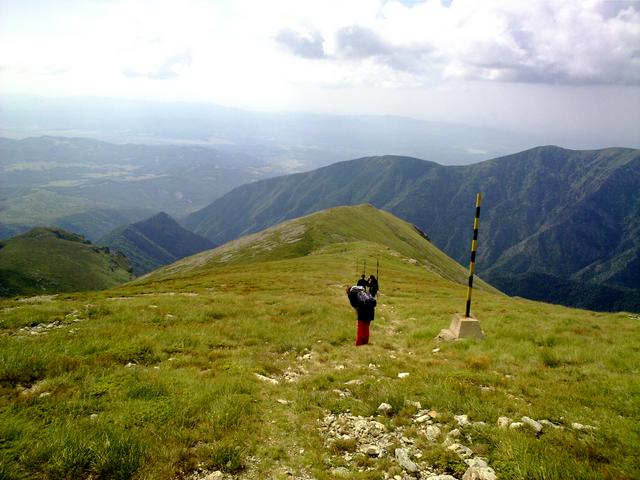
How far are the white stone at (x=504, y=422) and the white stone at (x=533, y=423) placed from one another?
0.99 ft

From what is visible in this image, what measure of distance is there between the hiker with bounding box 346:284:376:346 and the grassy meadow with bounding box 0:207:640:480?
765mm

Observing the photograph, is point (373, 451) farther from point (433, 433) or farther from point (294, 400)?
point (294, 400)

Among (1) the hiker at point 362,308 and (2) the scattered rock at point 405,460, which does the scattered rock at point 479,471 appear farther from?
(1) the hiker at point 362,308

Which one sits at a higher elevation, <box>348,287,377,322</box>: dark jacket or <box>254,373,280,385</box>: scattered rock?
<box>348,287,377,322</box>: dark jacket

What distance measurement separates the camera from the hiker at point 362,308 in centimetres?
1590

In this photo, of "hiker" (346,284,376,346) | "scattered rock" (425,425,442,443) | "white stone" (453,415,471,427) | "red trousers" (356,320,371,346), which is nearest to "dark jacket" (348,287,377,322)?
"hiker" (346,284,376,346)

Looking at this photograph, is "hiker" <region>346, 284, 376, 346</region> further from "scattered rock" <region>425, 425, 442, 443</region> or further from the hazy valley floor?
"scattered rock" <region>425, 425, 442, 443</region>

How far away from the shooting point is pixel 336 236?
113625 mm

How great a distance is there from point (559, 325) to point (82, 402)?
2028 centimetres

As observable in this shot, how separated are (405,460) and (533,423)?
298 centimetres

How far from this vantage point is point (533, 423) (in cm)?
784

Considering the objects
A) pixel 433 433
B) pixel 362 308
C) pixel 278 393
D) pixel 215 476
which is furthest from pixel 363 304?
pixel 215 476

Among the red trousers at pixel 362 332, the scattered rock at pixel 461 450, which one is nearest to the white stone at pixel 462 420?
the scattered rock at pixel 461 450

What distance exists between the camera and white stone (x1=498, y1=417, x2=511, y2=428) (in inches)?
310
